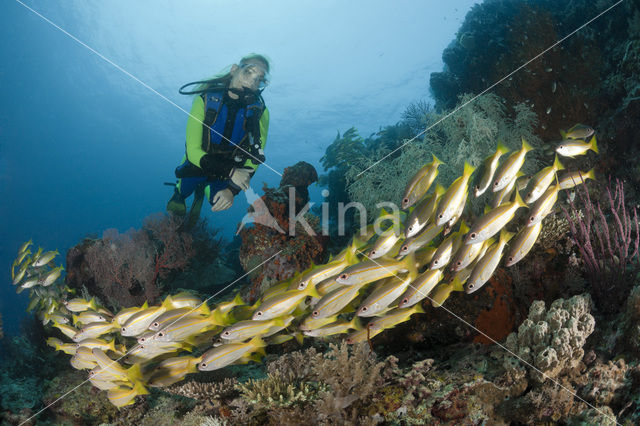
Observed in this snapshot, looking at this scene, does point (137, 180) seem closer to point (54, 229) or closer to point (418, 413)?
point (54, 229)

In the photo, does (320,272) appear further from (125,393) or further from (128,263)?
(128,263)

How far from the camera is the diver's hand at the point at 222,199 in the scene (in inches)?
281

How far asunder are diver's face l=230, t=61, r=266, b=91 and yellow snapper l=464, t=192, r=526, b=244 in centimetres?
693

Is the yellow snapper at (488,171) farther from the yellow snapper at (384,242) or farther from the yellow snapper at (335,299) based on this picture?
the yellow snapper at (335,299)

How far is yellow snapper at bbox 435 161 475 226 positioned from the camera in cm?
293

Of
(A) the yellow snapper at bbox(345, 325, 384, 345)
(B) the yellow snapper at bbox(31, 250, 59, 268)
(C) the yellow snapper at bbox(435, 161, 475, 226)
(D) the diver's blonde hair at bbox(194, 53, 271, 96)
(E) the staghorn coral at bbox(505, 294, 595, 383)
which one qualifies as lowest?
(E) the staghorn coral at bbox(505, 294, 595, 383)

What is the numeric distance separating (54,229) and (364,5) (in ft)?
272

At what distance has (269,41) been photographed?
4669cm

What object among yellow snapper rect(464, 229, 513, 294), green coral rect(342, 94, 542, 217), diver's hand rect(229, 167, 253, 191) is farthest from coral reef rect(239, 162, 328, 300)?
yellow snapper rect(464, 229, 513, 294)

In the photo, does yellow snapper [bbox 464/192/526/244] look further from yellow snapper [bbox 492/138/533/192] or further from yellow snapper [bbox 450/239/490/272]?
yellow snapper [bbox 492/138/533/192]

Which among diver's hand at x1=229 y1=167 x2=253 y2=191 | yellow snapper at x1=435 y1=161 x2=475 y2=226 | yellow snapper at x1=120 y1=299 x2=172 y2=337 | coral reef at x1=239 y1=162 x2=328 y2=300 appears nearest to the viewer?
yellow snapper at x1=435 y1=161 x2=475 y2=226

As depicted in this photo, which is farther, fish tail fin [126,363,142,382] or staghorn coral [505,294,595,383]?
fish tail fin [126,363,142,382]

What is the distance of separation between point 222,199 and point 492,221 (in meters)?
5.90

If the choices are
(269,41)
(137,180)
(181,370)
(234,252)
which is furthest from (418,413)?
(137,180)
